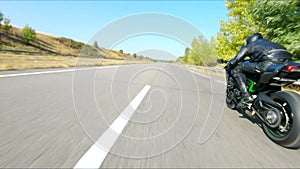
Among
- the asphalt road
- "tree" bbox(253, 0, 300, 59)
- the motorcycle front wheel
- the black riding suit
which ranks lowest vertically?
the asphalt road

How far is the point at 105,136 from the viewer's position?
2732 mm

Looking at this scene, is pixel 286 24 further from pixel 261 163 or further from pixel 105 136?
pixel 105 136

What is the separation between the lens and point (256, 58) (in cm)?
341

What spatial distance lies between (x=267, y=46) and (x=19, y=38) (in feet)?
242

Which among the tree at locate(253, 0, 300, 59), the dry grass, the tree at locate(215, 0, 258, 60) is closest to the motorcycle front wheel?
the tree at locate(253, 0, 300, 59)

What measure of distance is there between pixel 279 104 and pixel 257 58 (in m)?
1.05

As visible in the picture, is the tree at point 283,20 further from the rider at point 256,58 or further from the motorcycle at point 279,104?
the motorcycle at point 279,104

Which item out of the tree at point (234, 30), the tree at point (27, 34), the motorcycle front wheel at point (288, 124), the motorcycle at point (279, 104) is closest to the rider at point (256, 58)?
the motorcycle at point (279, 104)

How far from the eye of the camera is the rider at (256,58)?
302 cm

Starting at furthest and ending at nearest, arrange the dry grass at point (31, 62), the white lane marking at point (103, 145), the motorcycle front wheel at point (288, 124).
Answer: the dry grass at point (31, 62) → the motorcycle front wheel at point (288, 124) → the white lane marking at point (103, 145)

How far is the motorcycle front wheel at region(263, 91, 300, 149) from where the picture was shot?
8.16 feet

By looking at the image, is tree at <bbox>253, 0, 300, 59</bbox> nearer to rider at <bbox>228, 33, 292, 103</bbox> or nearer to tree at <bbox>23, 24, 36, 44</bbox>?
rider at <bbox>228, 33, 292, 103</bbox>

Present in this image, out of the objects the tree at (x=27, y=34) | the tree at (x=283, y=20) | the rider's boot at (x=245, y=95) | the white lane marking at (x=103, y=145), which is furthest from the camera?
the tree at (x=27, y=34)

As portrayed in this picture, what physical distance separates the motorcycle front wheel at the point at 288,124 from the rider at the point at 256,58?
1.94 ft
